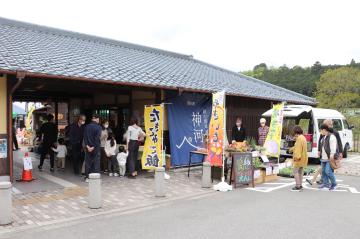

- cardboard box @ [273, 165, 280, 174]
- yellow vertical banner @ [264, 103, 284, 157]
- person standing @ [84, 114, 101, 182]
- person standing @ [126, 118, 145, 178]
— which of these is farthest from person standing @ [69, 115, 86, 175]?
cardboard box @ [273, 165, 280, 174]

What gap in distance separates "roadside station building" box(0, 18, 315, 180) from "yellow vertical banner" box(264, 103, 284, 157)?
6.97 ft

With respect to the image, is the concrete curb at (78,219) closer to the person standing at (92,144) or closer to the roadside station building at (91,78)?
the person standing at (92,144)

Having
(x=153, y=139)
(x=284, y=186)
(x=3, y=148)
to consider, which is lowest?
(x=284, y=186)

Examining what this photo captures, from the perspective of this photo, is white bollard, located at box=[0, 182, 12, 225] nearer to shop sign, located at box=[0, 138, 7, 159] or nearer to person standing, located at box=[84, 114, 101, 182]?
shop sign, located at box=[0, 138, 7, 159]

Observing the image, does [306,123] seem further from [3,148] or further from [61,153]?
[3,148]

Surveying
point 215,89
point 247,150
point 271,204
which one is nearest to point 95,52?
point 215,89

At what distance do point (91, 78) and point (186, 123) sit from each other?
426cm

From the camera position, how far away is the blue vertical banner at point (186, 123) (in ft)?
37.8

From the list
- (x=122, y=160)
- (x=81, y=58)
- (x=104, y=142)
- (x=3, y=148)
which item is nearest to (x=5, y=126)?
(x=3, y=148)

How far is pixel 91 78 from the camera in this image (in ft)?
28.6

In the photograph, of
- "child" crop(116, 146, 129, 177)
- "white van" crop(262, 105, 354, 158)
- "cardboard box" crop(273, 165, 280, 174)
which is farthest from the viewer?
"white van" crop(262, 105, 354, 158)

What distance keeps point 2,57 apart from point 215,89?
266 inches

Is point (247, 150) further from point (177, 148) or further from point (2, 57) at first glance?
point (2, 57)

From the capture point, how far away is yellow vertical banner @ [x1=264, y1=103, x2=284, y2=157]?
1066cm
